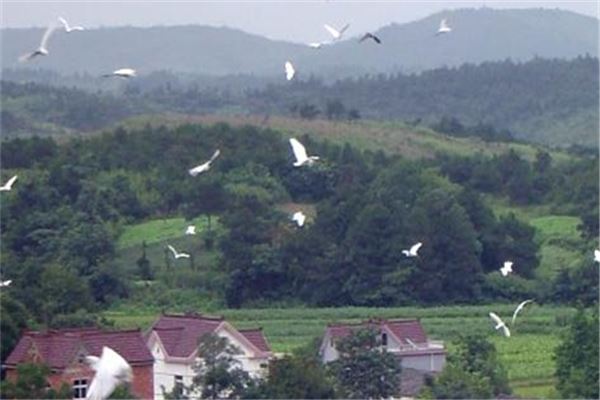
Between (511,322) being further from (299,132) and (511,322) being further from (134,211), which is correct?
(299,132)

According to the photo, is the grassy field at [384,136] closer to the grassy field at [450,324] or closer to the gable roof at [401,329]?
the grassy field at [450,324]

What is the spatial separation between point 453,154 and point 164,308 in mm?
18384

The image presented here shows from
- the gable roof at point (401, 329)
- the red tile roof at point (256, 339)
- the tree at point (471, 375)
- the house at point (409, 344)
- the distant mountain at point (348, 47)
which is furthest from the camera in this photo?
the distant mountain at point (348, 47)

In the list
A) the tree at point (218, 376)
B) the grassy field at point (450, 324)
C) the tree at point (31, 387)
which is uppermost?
the grassy field at point (450, 324)

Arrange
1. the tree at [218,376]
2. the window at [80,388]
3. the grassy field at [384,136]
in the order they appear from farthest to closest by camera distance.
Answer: the grassy field at [384,136] < the window at [80,388] < the tree at [218,376]

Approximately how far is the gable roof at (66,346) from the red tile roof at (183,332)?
3.01 feet

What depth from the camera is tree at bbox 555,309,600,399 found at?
14.3 m

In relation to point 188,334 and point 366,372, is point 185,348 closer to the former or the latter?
point 188,334

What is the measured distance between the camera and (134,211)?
31562 mm

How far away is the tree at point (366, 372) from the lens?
14.1 m

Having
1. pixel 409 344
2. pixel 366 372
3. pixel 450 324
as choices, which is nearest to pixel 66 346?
pixel 366 372

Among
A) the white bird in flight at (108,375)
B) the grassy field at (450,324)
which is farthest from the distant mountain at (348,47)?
the white bird in flight at (108,375)

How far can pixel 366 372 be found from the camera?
1420 centimetres

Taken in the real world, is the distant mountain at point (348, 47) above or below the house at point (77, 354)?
above
